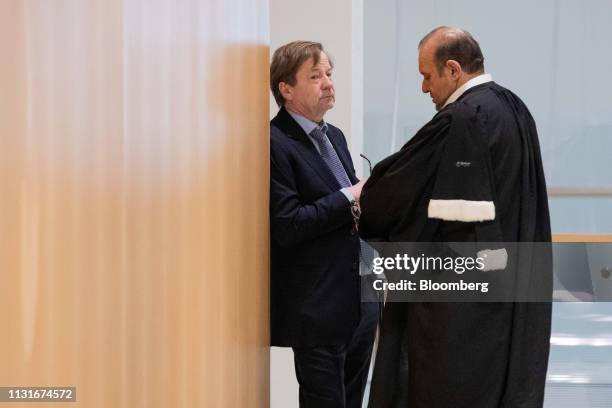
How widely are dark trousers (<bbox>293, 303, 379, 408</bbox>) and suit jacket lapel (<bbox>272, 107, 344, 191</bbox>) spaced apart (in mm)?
385

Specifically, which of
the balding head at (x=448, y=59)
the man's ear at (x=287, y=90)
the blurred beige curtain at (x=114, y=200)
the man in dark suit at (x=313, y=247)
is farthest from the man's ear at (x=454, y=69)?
the blurred beige curtain at (x=114, y=200)

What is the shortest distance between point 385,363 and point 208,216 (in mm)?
1102

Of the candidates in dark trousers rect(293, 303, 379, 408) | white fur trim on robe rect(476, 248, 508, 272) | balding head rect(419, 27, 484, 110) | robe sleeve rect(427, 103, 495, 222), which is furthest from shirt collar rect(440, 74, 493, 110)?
dark trousers rect(293, 303, 379, 408)

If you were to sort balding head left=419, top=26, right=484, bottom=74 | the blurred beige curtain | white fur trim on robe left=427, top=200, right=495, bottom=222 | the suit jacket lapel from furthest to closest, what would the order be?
the suit jacket lapel < balding head left=419, top=26, right=484, bottom=74 < white fur trim on robe left=427, top=200, right=495, bottom=222 < the blurred beige curtain

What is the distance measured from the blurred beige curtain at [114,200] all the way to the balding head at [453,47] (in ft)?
2.90

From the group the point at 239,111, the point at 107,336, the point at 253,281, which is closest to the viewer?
the point at 107,336

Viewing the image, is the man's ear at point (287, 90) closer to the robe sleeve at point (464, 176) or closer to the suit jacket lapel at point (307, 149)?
the suit jacket lapel at point (307, 149)

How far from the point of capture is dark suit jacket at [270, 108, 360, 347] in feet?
8.48

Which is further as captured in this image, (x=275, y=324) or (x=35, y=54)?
(x=275, y=324)

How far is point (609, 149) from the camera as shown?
6.38 meters

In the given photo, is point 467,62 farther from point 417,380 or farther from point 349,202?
point 417,380

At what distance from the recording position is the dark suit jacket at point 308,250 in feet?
8.48

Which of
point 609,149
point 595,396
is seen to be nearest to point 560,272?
point 609,149

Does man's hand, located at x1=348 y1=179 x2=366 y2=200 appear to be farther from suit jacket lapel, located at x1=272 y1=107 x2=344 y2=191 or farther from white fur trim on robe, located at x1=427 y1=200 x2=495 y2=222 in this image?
white fur trim on robe, located at x1=427 y1=200 x2=495 y2=222
